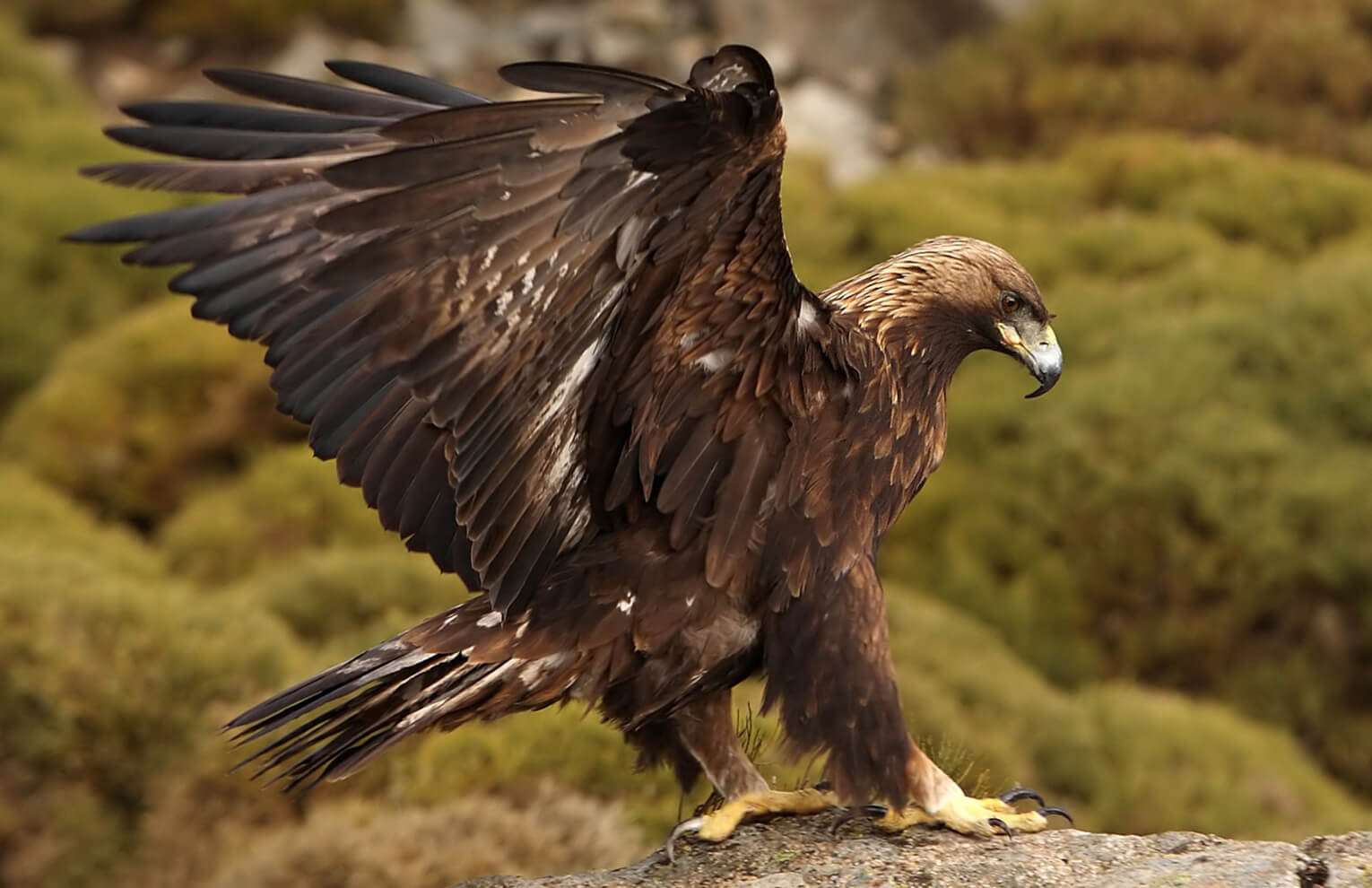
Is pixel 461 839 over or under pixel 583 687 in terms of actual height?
under

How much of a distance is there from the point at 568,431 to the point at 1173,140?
1171cm

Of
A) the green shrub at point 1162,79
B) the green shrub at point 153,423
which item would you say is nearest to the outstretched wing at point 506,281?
the green shrub at point 153,423

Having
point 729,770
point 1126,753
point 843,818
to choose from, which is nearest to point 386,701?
point 729,770

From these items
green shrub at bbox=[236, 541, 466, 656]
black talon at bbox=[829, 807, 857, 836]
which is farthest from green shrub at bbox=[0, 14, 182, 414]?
black talon at bbox=[829, 807, 857, 836]

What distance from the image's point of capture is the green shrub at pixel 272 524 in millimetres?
9922

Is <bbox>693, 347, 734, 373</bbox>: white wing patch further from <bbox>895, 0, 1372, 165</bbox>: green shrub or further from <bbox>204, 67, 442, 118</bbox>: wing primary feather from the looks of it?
<bbox>895, 0, 1372, 165</bbox>: green shrub

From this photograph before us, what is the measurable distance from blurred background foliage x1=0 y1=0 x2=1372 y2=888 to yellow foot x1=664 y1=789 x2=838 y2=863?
91 mm

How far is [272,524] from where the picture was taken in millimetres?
10016

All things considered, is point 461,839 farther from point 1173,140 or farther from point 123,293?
point 1173,140

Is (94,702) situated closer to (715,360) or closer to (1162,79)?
(715,360)

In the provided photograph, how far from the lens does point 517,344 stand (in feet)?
12.3

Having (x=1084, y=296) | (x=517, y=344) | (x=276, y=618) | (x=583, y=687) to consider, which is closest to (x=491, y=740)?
(x=276, y=618)

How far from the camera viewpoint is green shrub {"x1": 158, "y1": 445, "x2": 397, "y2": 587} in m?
9.92

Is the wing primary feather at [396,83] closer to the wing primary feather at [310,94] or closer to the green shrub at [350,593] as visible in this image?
the wing primary feather at [310,94]
